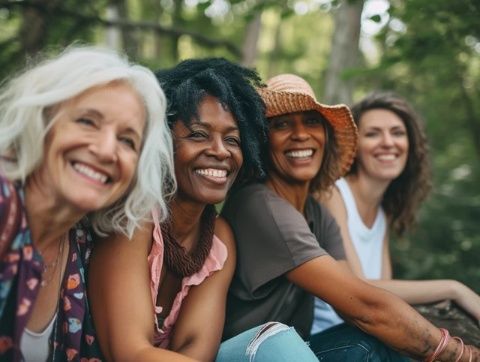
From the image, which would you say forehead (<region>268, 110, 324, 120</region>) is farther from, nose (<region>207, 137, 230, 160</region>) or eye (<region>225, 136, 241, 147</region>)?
nose (<region>207, 137, 230, 160</region>)

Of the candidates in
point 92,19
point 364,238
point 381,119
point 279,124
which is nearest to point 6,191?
point 279,124

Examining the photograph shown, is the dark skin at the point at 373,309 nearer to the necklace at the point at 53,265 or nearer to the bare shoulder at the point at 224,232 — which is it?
the bare shoulder at the point at 224,232

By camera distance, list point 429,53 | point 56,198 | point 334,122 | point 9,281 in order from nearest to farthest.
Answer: point 9,281
point 56,198
point 334,122
point 429,53

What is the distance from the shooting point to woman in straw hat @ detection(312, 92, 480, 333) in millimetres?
4184

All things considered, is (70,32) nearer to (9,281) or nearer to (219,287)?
(219,287)

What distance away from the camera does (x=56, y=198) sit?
6.70 feet

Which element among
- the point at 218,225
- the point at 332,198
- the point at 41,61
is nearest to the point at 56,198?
the point at 41,61

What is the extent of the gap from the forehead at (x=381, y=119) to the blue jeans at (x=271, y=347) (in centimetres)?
212

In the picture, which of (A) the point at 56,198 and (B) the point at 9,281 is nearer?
(B) the point at 9,281

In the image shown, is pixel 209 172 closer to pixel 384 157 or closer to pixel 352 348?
pixel 352 348

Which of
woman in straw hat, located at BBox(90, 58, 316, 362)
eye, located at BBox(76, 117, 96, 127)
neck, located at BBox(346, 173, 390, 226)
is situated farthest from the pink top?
neck, located at BBox(346, 173, 390, 226)

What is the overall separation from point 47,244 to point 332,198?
2296 mm

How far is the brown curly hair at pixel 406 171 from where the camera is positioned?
4.30 meters

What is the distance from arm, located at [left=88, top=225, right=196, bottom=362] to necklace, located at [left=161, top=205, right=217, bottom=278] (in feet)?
0.46
